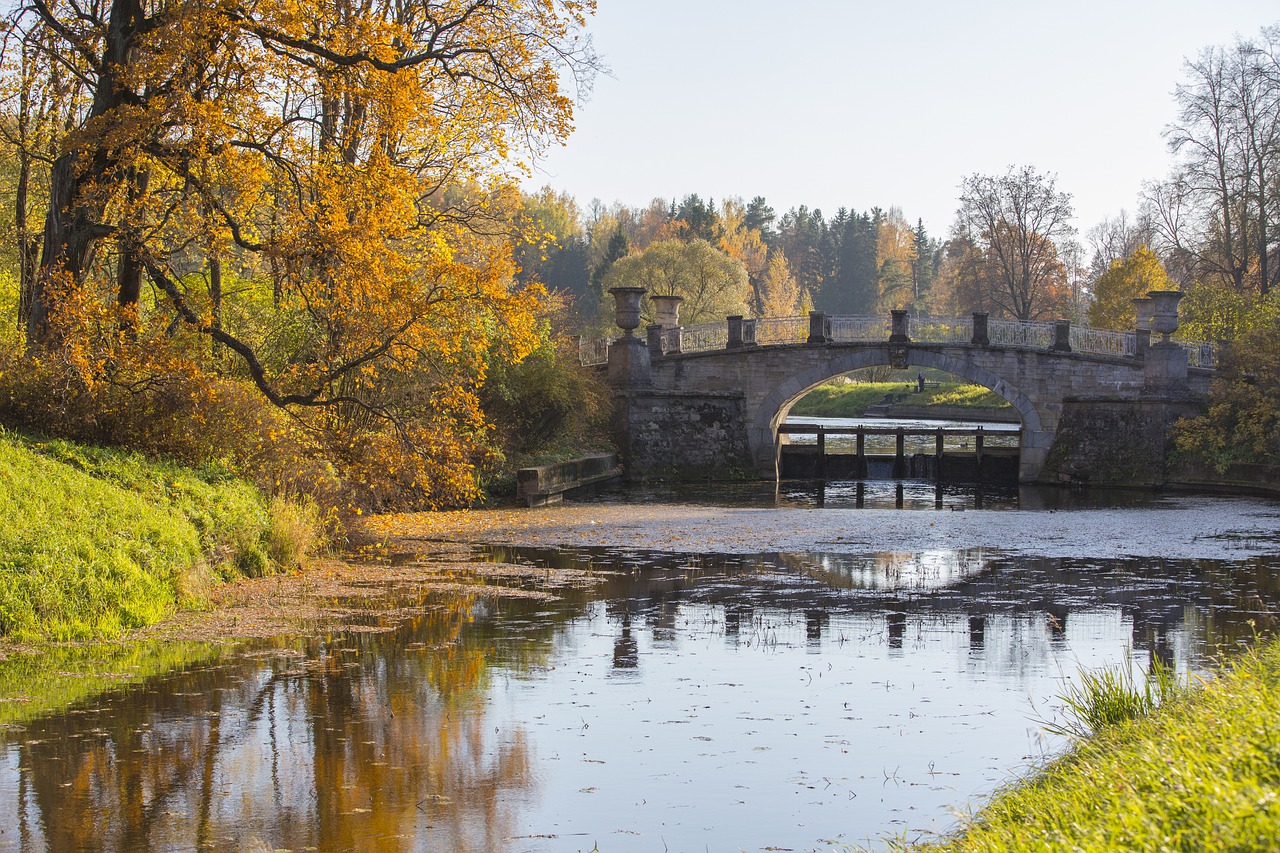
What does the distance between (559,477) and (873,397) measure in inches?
1598

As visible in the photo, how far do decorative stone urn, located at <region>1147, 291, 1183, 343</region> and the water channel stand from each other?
19178mm

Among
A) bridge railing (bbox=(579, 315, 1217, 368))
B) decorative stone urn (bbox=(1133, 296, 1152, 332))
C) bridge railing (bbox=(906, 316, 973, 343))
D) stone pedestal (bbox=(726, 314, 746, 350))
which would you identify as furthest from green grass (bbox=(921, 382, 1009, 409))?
stone pedestal (bbox=(726, 314, 746, 350))

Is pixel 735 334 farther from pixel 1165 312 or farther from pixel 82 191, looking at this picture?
pixel 82 191

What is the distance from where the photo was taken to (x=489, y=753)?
7293mm

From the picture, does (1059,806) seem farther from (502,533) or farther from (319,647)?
(502,533)

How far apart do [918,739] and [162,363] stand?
9.96m

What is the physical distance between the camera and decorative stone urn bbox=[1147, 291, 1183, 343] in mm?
33688

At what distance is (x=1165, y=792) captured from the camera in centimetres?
421

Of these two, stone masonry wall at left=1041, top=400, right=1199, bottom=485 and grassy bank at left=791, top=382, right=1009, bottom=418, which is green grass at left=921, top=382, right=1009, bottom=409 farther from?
stone masonry wall at left=1041, top=400, right=1199, bottom=485

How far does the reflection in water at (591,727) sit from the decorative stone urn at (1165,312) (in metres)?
22.1

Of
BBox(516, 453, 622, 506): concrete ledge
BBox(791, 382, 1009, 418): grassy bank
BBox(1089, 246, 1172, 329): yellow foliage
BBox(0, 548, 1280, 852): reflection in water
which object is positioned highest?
BBox(1089, 246, 1172, 329): yellow foliage

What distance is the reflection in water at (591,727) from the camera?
6074 millimetres

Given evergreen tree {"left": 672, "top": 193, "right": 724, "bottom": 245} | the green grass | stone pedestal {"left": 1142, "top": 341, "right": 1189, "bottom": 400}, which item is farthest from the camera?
evergreen tree {"left": 672, "top": 193, "right": 724, "bottom": 245}

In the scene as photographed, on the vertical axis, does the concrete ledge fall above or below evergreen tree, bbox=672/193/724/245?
below
